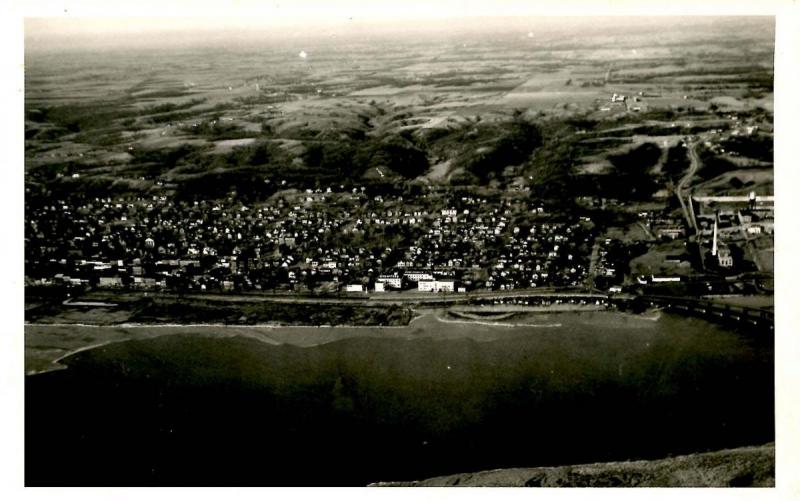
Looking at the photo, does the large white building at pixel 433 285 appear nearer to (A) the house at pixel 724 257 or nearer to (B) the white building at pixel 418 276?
(B) the white building at pixel 418 276

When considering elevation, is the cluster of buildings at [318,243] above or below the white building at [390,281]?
above

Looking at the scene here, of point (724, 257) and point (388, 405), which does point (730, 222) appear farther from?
point (388, 405)

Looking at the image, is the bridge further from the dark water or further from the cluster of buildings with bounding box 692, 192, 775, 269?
the cluster of buildings with bounding box 692, 192, 775, 269

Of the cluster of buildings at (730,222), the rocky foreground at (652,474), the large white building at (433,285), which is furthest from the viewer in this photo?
the large white building at (433,285)

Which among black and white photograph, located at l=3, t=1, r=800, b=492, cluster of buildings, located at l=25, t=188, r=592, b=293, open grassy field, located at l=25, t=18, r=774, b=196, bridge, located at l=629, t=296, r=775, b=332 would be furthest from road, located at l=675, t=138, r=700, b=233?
cluster of buildings, located at l=25, t=188, r=592, b=293

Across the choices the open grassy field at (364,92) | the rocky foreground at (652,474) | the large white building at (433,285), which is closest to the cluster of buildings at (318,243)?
the large white building at (433,285)

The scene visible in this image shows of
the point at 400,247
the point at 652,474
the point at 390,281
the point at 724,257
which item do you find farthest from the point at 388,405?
the point at 724,257

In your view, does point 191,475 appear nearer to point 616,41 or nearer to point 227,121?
point 227,121
